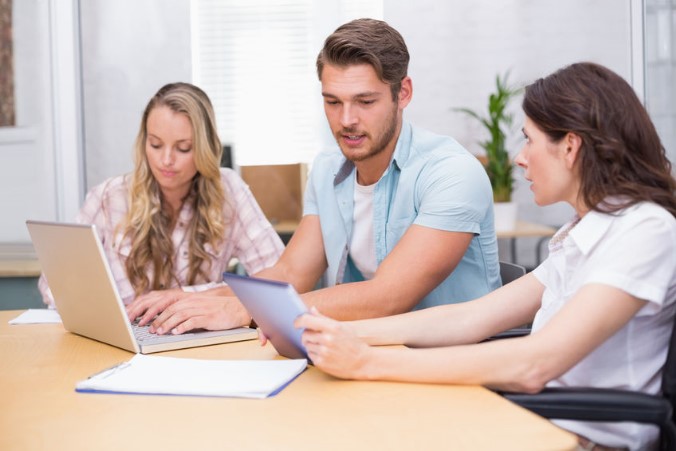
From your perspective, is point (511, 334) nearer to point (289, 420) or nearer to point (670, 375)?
point (670, 375)

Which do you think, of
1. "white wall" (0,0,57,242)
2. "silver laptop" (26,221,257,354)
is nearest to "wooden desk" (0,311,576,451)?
"silver laptop" (26,221,257,354)

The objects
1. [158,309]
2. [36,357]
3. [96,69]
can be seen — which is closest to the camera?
[36,357]

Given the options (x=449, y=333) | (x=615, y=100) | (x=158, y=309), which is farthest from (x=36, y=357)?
(x=615, y=100)

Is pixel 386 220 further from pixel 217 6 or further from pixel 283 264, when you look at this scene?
pixel 217 6

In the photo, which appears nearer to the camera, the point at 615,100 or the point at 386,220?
the point at 615,100

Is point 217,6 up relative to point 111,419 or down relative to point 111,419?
up

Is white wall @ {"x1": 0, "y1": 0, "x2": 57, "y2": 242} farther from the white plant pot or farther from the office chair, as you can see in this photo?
the office chair

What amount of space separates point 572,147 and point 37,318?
1.45 metres

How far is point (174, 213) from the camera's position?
286 centimetres

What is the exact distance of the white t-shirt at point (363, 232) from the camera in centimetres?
239

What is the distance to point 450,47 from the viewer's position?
4719mm

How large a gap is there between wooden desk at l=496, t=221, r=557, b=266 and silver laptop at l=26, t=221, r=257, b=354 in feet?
8.82

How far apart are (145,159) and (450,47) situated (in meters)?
2.42

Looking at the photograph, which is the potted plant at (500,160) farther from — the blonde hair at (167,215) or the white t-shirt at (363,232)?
the white t-shirt at (363,232)
